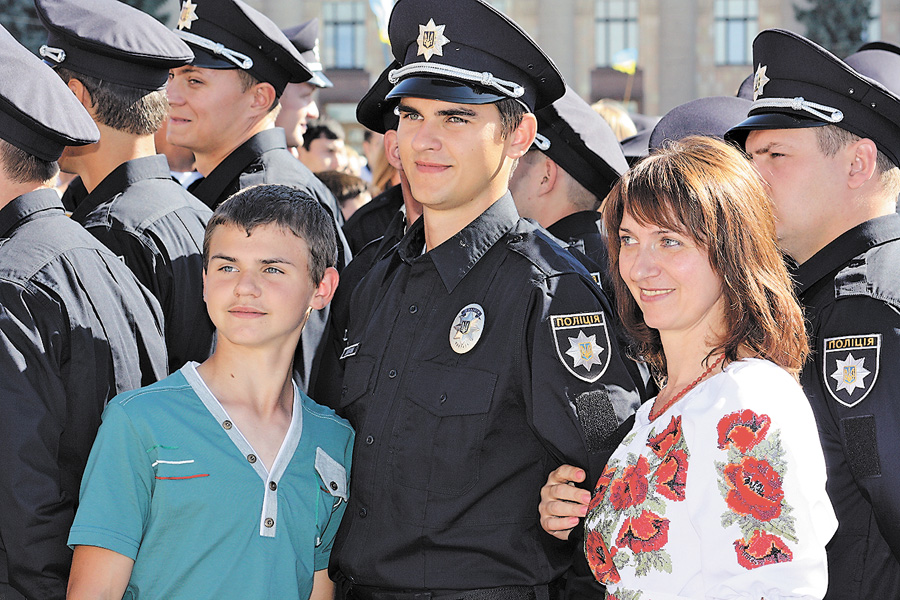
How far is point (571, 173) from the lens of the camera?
13.7 ft

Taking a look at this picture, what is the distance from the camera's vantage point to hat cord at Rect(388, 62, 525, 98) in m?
2.72

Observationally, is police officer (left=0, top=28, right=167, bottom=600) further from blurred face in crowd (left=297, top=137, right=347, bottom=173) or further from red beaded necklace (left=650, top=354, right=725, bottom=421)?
blurred face in crowd (left=297, top=137, right=347, bottom=173)

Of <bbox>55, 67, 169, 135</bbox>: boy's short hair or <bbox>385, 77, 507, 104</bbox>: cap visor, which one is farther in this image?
<bbox>55, 67, 169, 135</bbox>: boy's short hair

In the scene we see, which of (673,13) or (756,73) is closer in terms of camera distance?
(756,73)

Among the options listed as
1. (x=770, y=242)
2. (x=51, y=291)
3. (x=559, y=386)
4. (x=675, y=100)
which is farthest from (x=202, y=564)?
(x=675, y=100)

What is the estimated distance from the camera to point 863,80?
112 inches

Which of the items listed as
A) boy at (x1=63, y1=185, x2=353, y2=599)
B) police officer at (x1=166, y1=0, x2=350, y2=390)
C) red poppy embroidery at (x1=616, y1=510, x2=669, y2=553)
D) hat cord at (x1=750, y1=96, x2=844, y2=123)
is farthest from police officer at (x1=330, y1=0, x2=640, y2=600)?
police officer at (x1=166, y1=0, x2=350, y2=390)

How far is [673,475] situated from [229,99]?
9.16 feet

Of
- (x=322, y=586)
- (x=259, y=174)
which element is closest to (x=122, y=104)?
(x=259, y=174)

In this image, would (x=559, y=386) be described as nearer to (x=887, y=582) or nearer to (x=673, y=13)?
(x=887, y=582)

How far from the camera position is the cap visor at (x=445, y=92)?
2717mm

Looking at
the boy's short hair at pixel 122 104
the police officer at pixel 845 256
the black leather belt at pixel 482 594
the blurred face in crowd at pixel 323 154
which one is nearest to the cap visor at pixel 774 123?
the police officer at pixel 845 256

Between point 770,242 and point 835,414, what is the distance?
52 centimetres

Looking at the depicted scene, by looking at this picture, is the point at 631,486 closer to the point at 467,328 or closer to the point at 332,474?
the point at 467,328
